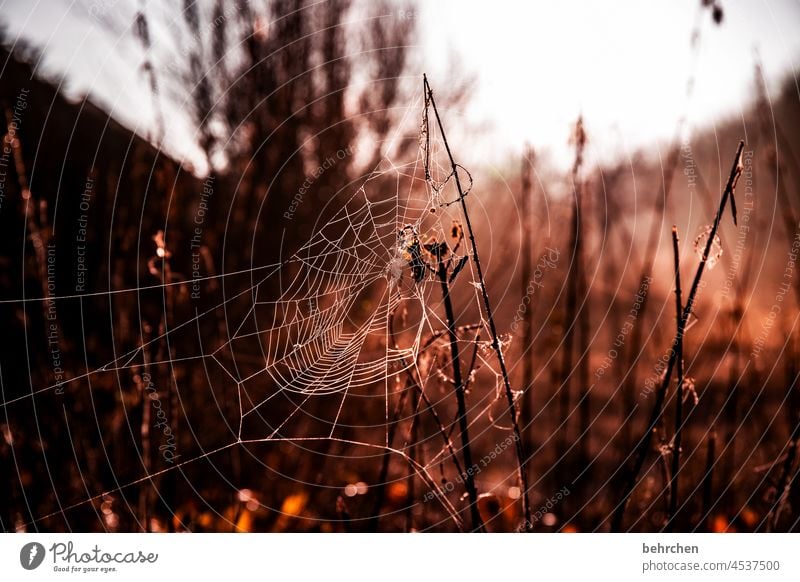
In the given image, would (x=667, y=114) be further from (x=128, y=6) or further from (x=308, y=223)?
(x=308, y=223)

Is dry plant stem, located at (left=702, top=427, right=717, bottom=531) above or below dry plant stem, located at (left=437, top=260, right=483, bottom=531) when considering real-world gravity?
below

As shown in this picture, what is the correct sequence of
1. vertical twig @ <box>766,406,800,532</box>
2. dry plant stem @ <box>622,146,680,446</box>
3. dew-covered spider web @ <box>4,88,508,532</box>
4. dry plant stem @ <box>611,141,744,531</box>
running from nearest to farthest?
dry plant stem @ <box>611,141,744,531</box>
vertical twig @ <box>766,406,800,532</box>
dry plant stem @ <box>622,146,680,446</box>
dew-covered spider web @ <box>4,88,508,532</box>

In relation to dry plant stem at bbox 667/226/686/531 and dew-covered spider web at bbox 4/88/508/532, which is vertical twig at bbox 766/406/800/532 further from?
dew-covered spider web at bbox 4/88/508/532

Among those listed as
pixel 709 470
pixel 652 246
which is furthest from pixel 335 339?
pixel 709 470

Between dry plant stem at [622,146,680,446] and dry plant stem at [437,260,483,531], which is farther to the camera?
dry plant stem at [622,146,680,446]

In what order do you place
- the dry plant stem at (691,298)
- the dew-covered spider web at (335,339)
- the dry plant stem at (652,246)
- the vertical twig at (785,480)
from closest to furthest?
the dry plant stem at (691,298) < the vertical twig at (785,480) < the dry plant stem at (652,246) < the dew-covered spider web at (335,339)

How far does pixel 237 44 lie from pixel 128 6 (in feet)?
1.81

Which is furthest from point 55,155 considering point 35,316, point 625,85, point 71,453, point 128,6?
point 625,85

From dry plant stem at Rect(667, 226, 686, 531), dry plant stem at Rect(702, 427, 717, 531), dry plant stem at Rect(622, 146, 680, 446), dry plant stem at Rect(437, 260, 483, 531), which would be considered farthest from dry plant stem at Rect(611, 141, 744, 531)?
dry plant stem at Rect(622, 146, 680, 446)

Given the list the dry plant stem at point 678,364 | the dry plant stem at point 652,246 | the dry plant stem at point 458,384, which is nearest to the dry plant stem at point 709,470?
the dry plant stem at point 678,364

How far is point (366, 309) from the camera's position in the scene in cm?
241

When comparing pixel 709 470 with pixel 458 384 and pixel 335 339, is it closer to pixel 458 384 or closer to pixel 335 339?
pixel 458 384

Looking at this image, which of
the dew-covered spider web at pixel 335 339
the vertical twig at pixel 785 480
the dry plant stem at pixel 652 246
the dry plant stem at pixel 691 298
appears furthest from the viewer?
the dew-covered spider web at pixel 335 339

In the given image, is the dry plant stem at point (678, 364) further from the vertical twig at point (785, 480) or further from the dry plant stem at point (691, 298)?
the vertical twig at point (785, 480)
